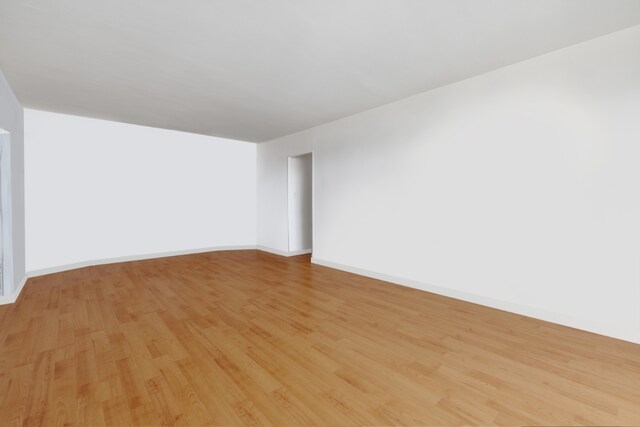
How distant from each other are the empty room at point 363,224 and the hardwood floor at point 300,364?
0.06ft

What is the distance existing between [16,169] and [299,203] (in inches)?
180

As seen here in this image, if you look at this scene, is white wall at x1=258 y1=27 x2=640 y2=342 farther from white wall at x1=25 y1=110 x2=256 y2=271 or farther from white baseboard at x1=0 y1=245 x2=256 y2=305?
white baseboard at x1=0 y1=245 x2=256 y2=305

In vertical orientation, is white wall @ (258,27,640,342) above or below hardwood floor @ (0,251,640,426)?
above

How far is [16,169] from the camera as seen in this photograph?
12.4 ft

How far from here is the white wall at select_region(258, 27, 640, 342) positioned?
2.42 meters

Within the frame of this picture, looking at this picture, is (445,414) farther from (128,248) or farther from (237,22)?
(128,248)

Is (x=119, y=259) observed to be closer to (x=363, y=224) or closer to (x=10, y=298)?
(x=10, y=298)

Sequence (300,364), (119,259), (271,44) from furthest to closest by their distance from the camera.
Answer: (119,259) < (271,44) < (300,364)

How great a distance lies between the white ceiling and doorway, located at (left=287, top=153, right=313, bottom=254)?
241cm

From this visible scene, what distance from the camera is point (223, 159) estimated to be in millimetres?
6840

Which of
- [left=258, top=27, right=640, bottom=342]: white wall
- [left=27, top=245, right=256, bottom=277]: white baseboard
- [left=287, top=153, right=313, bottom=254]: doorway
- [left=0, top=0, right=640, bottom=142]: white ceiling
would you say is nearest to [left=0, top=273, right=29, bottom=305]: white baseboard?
[left=27, top=245, right=256, bottom=277]: white baseboard

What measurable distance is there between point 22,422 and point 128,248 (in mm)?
4812

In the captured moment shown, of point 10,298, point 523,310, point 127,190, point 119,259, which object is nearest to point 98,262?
point 119,259

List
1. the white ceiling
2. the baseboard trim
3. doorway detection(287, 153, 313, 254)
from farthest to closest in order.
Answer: doorway detection(287, 153, 313, 254) < the baseboard trim < the white ceiling
